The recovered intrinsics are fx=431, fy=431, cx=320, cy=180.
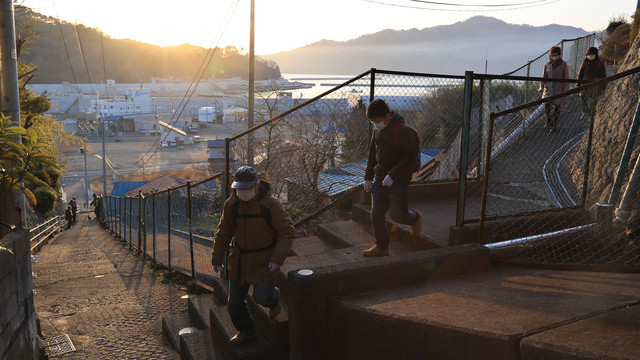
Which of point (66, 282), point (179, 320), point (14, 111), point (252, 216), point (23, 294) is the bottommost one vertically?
point (66, 282)

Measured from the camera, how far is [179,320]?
502 cm

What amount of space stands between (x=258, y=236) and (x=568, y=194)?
3827mm

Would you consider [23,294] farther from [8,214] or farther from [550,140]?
[550,140]

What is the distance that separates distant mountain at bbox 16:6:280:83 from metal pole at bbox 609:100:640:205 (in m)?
97.4

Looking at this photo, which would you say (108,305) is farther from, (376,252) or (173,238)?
(173,238)

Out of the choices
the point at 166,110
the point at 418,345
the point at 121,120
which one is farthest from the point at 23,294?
the point at 166,110

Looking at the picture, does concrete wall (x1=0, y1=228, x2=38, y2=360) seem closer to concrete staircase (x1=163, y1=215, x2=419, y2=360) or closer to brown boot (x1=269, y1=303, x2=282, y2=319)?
concrete staircase (x1=163, y1=215, x2=419, y2=360)

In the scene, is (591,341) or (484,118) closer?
(591,341)

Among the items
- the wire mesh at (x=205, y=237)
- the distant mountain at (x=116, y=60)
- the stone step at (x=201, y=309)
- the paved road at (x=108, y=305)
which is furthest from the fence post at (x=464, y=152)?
the distant mountain at (x=116, y=60)

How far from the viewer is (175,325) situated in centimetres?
491

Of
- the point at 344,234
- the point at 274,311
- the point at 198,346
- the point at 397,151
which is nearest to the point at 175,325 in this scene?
the point at 198,346

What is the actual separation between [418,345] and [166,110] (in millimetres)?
146643

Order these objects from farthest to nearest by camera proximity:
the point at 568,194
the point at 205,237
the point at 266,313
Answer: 1. the point at 205,237
2. the point at 568,194
3. the point at 266,313

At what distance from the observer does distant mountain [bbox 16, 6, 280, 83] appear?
131 meters
